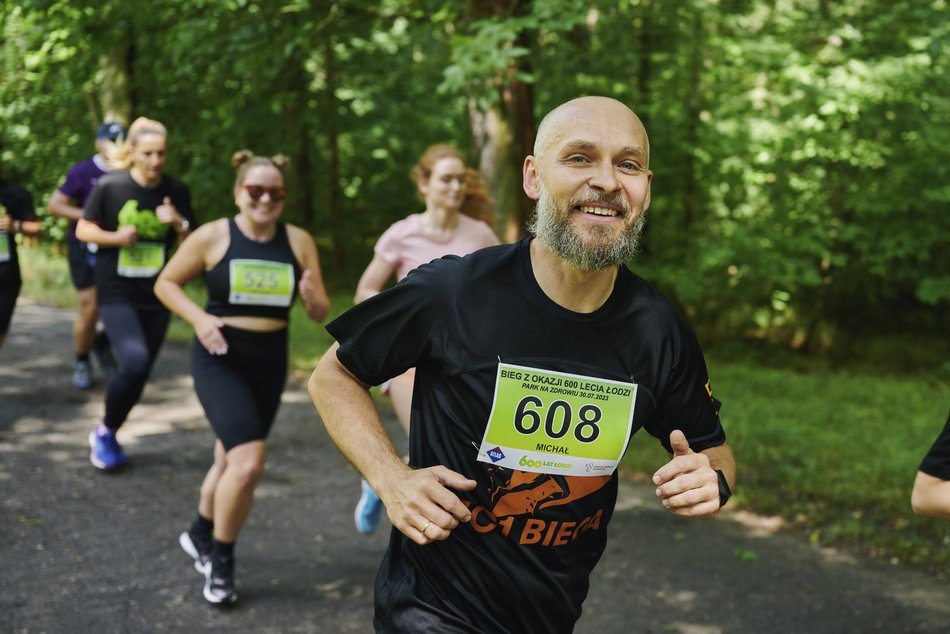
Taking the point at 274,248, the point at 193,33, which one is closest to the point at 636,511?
the point at 274,248

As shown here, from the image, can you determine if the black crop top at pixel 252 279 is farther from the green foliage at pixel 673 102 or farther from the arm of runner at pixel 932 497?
the arm of runner at pixel 932 497

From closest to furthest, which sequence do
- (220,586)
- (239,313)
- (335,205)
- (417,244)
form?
(220,586) → (239,313) → (417,244) → (335,205)

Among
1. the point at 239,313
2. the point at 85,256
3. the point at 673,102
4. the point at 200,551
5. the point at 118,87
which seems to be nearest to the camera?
the point at 239,313

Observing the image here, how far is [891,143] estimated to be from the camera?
12547mm

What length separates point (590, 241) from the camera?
2400mm

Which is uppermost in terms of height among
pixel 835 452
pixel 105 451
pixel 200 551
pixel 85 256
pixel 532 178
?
pixel 532 178

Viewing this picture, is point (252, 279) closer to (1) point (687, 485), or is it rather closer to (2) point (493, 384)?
(2) point (493, 384)

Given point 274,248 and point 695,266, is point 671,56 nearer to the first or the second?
point 695,266

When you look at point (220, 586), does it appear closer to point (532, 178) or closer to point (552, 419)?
point (552, 419)

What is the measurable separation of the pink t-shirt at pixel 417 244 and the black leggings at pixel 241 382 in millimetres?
944

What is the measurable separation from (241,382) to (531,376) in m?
2.91

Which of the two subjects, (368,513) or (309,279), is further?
(368,513)

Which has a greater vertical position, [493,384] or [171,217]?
[493,384]

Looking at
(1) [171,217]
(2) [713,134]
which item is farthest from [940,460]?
(2) [713,134]
